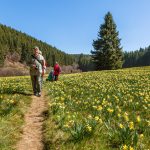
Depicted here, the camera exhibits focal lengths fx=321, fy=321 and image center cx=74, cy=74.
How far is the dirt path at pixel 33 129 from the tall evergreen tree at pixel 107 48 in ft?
202

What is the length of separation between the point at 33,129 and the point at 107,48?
67.3 meters

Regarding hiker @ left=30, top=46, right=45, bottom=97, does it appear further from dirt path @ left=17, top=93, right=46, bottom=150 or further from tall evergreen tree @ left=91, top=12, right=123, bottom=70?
tall evergreen tree @ left=91, top=12, right=123, bottom=70

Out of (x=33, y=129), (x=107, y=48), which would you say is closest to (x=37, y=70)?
(x=33, y=129)

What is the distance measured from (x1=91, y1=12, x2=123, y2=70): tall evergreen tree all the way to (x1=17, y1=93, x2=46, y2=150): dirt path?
202 ft

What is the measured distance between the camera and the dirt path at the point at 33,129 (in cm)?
754

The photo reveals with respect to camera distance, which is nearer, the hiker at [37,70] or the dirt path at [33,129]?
the dirt path at [33,129]

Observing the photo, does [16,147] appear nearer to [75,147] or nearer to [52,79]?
[75,147]

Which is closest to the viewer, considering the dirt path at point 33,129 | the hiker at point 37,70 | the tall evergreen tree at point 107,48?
the dirt path at point 33,129

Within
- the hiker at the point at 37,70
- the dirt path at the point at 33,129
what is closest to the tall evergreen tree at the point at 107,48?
the hiker at the point at 37,70

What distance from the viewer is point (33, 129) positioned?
353 inches

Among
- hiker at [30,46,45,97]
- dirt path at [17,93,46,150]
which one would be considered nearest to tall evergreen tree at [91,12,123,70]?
hiker at [30,46,45,97]

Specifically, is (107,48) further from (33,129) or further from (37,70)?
(33,129)

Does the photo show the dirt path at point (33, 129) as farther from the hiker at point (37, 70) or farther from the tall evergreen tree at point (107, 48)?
the tall evergreen tree at point (107, 48)

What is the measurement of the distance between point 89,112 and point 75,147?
12.8 feet
